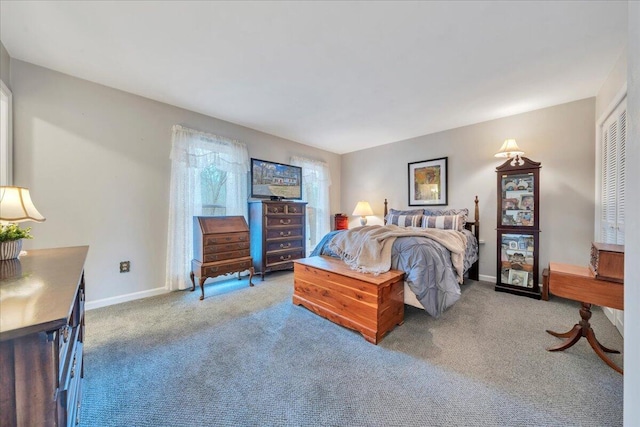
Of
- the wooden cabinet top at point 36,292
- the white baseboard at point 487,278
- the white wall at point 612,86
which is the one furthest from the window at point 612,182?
the wooden cabinet top at point 36,292

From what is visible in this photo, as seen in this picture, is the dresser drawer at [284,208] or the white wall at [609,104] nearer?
the white wall at [609,104]

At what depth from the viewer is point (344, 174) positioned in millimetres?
5543

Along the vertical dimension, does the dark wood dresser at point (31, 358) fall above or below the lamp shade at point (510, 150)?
below

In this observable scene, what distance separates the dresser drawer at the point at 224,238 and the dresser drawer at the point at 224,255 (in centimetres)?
14

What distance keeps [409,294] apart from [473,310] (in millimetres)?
877

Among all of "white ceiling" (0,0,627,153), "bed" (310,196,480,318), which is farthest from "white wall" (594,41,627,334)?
"bed" (310,196,480,318)

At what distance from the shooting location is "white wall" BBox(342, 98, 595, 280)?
9.72 ft

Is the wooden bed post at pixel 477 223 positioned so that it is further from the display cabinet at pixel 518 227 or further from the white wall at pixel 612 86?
the white wall at pixel 612 86

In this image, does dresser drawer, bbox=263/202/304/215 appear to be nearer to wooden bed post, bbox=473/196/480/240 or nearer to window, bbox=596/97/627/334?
wooden bed post, bbox=473/196/480/240

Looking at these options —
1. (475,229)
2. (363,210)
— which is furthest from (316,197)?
(475,229)

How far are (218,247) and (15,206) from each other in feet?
6.08

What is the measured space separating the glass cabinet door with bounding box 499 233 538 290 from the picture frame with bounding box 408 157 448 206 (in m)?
1.10

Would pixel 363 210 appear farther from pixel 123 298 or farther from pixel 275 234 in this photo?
pixel 123 298

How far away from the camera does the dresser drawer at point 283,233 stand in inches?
145
